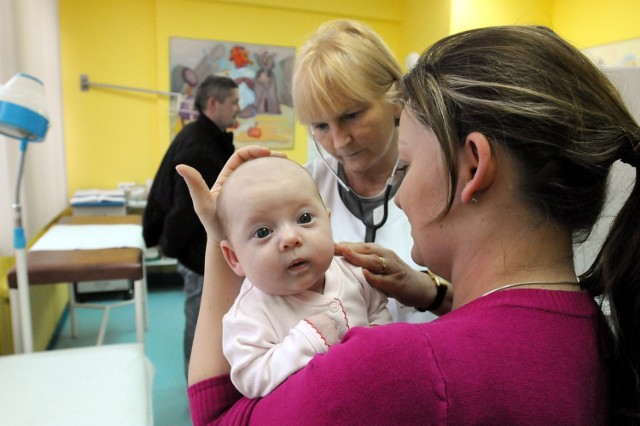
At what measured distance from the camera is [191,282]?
2.50 meters

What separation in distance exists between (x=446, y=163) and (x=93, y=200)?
4111mm

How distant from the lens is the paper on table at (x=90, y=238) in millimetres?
2640

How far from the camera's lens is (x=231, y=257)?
96cm

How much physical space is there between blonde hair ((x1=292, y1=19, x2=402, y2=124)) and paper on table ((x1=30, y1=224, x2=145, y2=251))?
5.76ft

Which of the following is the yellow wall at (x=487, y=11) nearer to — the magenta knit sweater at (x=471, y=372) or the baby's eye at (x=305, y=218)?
the baby's eye at (x=305, y=218)

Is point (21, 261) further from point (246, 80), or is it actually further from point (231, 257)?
point (246, 80)

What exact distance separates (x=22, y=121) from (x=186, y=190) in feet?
2.94

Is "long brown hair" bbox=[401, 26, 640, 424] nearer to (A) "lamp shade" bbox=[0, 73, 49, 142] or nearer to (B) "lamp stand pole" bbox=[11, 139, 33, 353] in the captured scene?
(A) "lamp shade" bbox=[0, 73, 49, 142]

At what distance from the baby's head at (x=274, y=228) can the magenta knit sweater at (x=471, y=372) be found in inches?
9.9

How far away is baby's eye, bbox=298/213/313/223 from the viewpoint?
36.9 inches

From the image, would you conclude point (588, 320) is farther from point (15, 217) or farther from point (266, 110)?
point (266, 110)

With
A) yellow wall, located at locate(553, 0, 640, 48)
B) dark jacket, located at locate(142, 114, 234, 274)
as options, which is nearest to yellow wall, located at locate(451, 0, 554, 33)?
yellow wall, located at locate(553, 0, 640, 48)

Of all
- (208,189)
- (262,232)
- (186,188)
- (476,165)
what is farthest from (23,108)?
(476,165)

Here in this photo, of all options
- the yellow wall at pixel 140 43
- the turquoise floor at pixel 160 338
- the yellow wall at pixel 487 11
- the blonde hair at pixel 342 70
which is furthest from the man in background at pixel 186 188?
the yellow wall at pixel 487 11
